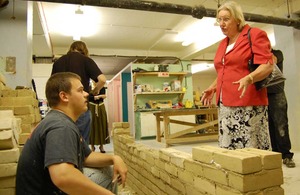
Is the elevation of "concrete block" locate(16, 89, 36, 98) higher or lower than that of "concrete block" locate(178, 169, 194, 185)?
higher

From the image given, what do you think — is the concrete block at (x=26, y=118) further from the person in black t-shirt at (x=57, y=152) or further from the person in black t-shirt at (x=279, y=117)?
the person in black t-shirt at (x=279, y=117)

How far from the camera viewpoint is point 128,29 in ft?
18.2

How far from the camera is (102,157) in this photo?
55.1 inches

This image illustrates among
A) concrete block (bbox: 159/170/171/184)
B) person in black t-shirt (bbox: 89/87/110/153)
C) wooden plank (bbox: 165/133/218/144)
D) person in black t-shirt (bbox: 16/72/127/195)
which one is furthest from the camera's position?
wooden plank (bbox: 165/133/218/144)

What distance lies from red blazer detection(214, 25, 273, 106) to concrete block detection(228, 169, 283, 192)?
18.9 inches

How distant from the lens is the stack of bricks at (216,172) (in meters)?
0.95

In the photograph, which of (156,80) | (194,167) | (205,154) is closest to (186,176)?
(194,167)

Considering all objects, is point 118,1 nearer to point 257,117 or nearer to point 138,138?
point 257,117

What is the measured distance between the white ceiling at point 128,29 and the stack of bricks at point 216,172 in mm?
3204

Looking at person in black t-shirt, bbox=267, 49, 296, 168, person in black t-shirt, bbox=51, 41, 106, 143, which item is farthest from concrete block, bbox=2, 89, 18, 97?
person in black t-shirt, bbox=267, 49, 296, 168

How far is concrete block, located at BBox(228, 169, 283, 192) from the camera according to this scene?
94 centimetres

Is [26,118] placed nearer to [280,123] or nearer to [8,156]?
[8,156]

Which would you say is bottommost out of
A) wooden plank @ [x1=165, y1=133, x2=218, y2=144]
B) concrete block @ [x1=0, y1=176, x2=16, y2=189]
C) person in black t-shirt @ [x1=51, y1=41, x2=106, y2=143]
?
wooden plank @ [x1=165, y1=133, x2=218, y2=144]

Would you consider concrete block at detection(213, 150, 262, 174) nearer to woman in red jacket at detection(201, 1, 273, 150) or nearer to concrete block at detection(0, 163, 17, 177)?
woman in red jacket at detection(201, 1, 273, 150)
